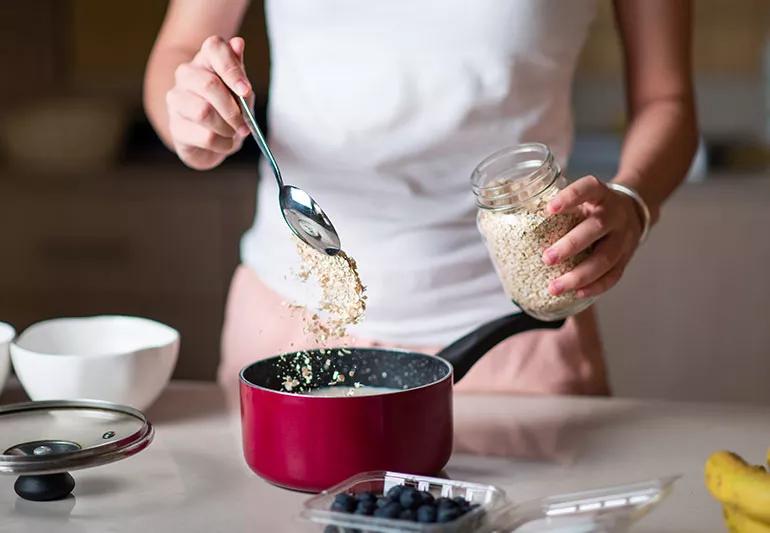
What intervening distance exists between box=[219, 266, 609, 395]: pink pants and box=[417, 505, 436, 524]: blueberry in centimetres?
43

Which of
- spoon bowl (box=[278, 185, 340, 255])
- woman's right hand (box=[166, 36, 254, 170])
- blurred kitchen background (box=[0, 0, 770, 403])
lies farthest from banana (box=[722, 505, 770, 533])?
blurred kitchen background (box=[0, 0, 770, 403])

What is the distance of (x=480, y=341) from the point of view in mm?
876

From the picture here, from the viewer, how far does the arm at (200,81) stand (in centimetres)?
82

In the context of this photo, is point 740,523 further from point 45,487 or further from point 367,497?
point 45,487

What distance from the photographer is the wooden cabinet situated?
230 centimetres

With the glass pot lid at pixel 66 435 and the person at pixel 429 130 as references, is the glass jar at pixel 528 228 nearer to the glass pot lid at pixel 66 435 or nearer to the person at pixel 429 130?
the person at pixel 429 130

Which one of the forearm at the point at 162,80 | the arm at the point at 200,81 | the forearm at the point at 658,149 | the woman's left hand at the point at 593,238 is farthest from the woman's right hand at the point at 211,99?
the forearm at the point at 658,149

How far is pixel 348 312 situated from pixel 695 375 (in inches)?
59.1

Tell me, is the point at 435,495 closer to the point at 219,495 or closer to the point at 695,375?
the point at 219,495

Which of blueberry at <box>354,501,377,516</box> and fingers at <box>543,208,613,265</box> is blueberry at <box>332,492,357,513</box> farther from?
fingers at <box>543,208,613,265</box>

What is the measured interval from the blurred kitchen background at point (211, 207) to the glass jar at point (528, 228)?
4.28 ft

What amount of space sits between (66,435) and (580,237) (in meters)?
0.39

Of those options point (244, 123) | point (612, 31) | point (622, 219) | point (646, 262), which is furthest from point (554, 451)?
point (612, 31)

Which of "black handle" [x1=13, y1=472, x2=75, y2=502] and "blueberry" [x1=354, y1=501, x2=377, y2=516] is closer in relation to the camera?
"blueberry" [x1=354, y1=501, x2=377, y2=516]
